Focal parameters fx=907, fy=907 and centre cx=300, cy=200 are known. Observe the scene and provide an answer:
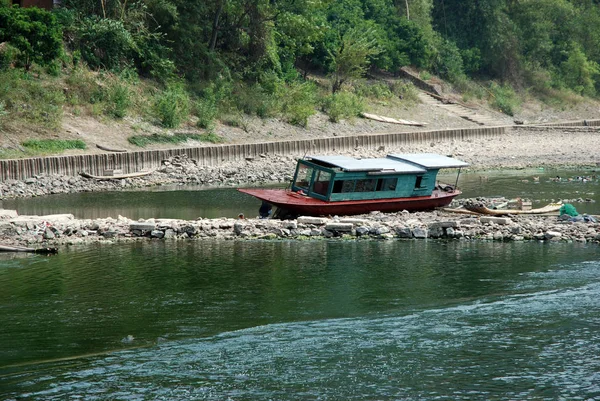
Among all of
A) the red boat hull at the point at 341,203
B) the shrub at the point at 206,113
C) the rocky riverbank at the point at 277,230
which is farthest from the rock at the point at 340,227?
the shrub at the point at 206,113

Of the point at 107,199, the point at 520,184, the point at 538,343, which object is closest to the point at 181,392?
the point at 538,343

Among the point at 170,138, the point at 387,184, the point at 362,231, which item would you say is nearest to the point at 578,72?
the point at 170,138

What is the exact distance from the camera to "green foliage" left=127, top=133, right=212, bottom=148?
48591 millimetres

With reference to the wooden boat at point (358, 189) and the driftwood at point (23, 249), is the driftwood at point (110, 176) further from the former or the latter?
the driftwood at point (23, 249)

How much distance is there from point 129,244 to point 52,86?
22770 mm

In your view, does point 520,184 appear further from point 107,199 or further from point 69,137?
point 69,137

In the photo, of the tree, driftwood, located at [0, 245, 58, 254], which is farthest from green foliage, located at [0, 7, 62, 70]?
the tree

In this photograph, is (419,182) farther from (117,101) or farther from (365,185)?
(117,101)

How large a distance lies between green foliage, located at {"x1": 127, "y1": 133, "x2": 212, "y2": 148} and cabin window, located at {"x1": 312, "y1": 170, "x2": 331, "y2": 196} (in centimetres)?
1691

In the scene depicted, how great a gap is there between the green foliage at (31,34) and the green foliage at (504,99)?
128 feet

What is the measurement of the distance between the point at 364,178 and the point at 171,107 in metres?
19.7

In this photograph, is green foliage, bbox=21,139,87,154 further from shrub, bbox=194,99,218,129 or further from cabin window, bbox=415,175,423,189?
cabin window, bbox=415,175,423,189

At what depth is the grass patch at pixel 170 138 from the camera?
4859cm

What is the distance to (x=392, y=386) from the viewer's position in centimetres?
1750
